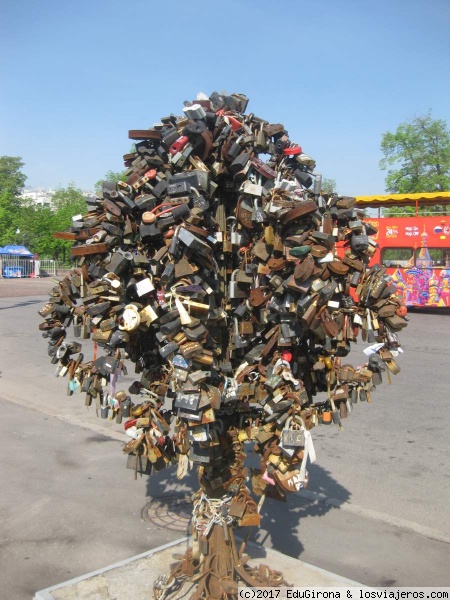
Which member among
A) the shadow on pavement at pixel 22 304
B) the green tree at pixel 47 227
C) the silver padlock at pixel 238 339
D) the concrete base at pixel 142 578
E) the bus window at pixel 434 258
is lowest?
the concrete base at pixel 142 578

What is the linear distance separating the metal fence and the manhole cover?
46.5 meters

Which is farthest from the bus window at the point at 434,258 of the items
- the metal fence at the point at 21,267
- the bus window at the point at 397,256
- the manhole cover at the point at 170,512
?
the metal fence at the point at 21,267

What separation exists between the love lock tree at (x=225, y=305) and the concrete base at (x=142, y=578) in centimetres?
18

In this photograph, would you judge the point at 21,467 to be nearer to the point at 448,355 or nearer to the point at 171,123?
the point at 171,123

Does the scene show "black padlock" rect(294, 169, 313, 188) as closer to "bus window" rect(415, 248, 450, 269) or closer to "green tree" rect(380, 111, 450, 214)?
"bus window" rect(415, 248, 450, 269)

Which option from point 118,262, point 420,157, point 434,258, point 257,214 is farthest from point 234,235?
point 420,157

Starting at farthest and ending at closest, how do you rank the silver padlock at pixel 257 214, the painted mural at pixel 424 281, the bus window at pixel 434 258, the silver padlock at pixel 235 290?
the bus window at pixel 434 258 → the painted mural at pixel 424 281 → the silver padlock at pixel 235 290 → the silver padlock at pixel 257 214

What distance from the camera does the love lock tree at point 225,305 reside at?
9.66 ft

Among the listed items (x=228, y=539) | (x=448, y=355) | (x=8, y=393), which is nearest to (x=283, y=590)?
(x=228, y=539)

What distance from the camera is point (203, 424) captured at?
2.97 m

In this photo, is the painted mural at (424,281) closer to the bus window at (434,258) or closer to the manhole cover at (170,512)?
the bus window at (434,258)

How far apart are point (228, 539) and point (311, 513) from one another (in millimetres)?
2032

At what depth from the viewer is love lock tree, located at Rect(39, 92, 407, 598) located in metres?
2.95

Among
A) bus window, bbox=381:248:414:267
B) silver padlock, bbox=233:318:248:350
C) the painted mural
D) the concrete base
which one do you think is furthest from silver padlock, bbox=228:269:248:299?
bus window, bbox=381:248:414:267
